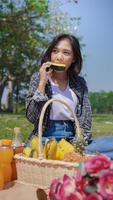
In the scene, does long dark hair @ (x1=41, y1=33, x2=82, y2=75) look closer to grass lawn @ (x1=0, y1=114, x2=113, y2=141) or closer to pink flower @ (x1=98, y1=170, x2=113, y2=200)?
pink flower @ (x1=98, y1=170, x2=113, y2=200)

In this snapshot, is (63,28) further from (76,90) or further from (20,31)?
(76,90)

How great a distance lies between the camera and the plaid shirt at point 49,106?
11.2 ft

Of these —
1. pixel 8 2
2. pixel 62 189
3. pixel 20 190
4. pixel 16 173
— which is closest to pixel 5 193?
pixel 20 190

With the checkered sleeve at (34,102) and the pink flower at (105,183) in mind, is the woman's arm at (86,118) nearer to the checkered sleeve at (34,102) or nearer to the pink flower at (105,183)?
the checkered sleeve at (34,102)

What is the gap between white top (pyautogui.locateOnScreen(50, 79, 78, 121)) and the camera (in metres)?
3.57

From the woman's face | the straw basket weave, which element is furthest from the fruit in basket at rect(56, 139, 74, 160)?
the woman's face

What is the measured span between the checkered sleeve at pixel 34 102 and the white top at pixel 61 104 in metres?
0.12

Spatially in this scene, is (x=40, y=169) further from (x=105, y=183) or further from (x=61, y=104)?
(x=105, y=183)

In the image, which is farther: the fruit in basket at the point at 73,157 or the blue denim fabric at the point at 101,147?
the blue denim fabric at the point at 101,147

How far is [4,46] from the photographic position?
958 inches

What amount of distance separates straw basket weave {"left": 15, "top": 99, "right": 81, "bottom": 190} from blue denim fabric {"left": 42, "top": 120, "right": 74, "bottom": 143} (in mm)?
654

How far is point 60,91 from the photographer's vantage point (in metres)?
3.71

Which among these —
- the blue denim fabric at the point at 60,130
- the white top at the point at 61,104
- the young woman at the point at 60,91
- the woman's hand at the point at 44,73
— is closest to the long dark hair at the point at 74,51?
the young woman at the point at 60,91

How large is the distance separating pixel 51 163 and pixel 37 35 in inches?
911
